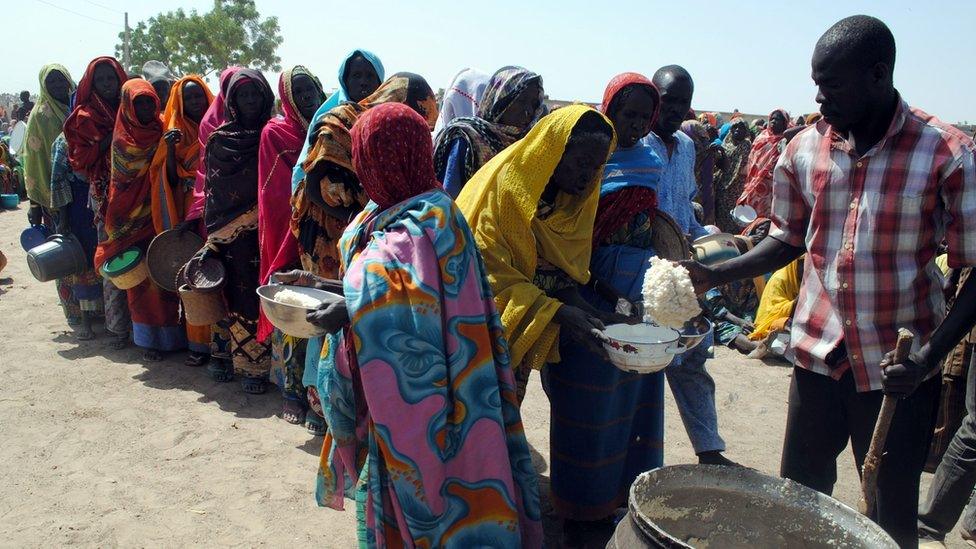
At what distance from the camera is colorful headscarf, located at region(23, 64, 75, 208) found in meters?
6.38

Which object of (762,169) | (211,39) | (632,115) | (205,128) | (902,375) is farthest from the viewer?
(211,39)

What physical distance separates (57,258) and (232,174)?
2.10 meters

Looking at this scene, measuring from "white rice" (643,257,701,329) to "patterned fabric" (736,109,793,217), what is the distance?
4.49m

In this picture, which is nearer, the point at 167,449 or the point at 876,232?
the point at 876,232

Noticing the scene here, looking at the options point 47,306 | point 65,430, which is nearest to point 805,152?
point 65,430

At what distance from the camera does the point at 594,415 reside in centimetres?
305

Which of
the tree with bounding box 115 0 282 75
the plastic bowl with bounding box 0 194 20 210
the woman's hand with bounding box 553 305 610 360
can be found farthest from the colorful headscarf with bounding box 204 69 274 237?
the tree with bounding box 115 0 282 75

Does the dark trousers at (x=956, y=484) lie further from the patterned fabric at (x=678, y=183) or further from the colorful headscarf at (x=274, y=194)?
the colorful headscarf at (x=274, y=194)

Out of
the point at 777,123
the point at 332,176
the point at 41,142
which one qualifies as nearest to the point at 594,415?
the point at 332,176

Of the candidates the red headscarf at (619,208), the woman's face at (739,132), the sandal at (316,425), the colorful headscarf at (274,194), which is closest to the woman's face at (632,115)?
the red headscarf at (619,208)

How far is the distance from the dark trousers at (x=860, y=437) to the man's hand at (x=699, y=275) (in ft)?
1.44

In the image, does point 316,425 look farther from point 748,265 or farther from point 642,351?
point 748,265

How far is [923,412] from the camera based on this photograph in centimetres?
225

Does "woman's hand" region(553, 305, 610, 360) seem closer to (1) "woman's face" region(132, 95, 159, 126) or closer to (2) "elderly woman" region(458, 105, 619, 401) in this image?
(2) "elderly woman" region(458, 105, 619, 401)
